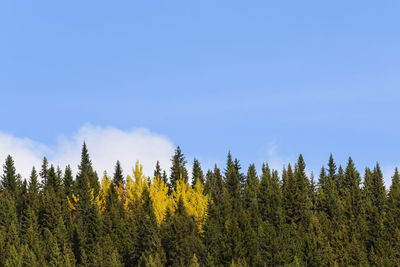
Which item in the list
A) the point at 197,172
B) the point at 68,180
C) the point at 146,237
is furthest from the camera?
the point at 197,172

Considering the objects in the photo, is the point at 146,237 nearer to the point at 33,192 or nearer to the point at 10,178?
Answer: the point at 33,192

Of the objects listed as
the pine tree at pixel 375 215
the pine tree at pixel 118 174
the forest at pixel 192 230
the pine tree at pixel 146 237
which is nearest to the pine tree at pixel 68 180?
the forest at pixel 192 230

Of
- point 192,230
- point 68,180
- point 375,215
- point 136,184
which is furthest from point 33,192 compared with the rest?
point 375,215

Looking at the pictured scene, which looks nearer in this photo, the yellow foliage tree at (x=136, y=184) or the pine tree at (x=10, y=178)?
the yellow foliage tree at (x=136, y=184)

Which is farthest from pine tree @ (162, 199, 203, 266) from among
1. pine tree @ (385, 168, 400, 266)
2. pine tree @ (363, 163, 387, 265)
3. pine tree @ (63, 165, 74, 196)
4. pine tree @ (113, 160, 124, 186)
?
pine tree @ (113, 160, 124, 186)

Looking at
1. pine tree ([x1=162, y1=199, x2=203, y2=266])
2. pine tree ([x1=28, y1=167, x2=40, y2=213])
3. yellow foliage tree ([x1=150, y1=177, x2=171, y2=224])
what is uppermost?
pine tree ([x1=28, y1=167, x2=40, y2=213])

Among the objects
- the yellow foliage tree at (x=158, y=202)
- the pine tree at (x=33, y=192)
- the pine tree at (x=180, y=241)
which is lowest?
the pine tree at (x=180, y=241)

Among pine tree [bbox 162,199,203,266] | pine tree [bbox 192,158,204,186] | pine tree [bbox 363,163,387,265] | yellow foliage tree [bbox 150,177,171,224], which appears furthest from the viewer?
pine tree [bbox 192,158,204,186]

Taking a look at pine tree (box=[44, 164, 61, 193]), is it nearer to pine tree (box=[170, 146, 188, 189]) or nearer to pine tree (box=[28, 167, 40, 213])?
pine tree (box=[28, 167, 40, 213])

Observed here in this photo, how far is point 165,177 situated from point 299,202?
71906 mm

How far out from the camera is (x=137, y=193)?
376 ft

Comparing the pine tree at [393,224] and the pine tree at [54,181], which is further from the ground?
the pine tree at [54,181]

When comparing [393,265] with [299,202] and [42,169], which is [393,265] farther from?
[42,169]

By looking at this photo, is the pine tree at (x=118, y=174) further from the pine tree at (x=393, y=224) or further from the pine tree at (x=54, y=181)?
the pine tree at (x=393, y=224)
